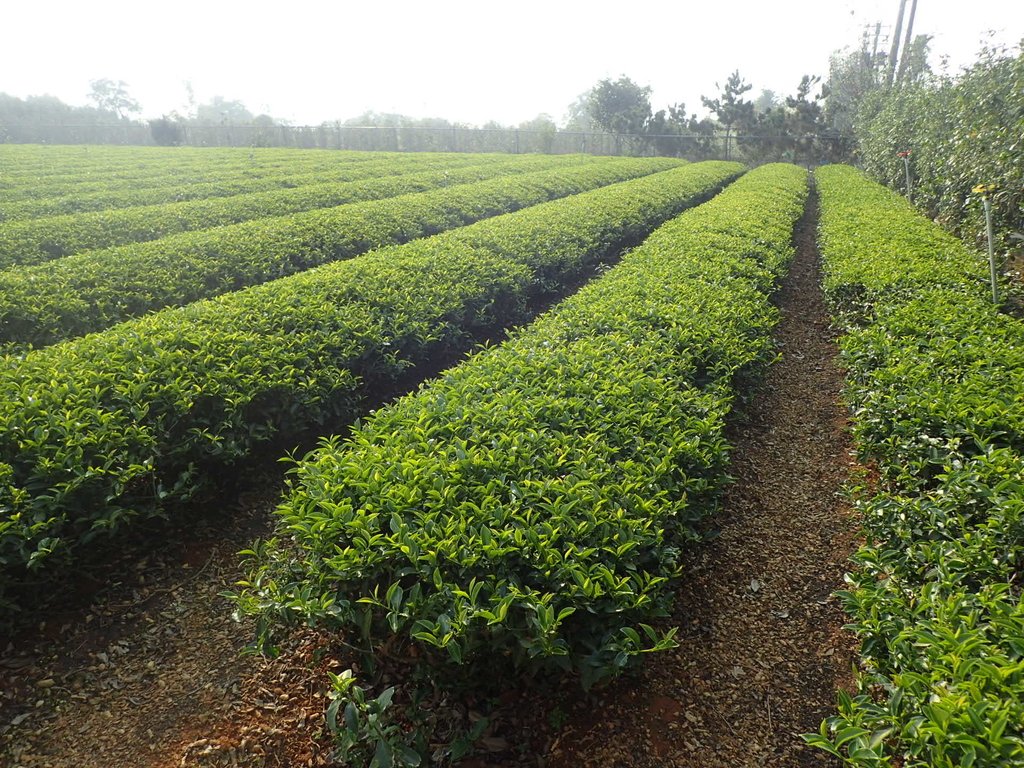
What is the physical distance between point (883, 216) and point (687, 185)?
6.89 m

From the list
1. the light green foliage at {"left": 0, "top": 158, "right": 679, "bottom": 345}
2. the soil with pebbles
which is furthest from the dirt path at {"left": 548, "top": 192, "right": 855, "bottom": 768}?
the light green foliage at {"left": 0, "top": 158, "right": 679, "bottom": 345}

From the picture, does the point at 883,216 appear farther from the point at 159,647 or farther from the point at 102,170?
the point at 102,170

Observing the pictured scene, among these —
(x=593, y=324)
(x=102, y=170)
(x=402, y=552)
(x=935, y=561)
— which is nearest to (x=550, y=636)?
(x=402, y=552)

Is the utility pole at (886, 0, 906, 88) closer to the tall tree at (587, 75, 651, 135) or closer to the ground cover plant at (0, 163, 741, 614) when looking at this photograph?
the tall tree at (587, 75, 651, 135)

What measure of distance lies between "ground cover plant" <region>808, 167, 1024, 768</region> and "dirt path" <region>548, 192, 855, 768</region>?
19 centimetres

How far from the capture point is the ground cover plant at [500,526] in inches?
76.8

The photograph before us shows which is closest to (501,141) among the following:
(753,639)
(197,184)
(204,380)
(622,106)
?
(622,106)

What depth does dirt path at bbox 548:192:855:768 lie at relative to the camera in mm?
2211

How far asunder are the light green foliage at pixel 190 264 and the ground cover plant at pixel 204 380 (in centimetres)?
170

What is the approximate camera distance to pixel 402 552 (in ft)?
7.05

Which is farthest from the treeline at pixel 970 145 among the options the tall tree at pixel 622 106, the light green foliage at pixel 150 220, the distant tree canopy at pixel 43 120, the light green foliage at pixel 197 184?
the distant tree canopy at pixel 43 120

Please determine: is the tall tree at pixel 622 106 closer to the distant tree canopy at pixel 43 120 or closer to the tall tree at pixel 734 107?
the tall tree at pixel 734 107

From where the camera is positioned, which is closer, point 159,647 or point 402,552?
point 402,552

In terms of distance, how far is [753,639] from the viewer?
8.96ft
